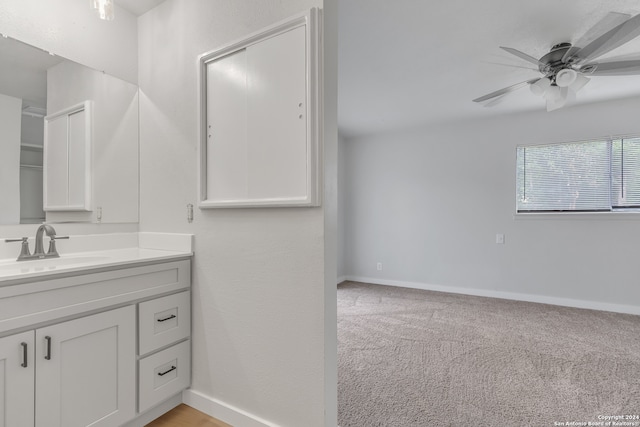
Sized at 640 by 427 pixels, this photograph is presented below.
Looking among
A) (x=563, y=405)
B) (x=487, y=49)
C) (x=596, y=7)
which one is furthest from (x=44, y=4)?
(x=563, y=405)

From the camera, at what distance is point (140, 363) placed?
1546mm

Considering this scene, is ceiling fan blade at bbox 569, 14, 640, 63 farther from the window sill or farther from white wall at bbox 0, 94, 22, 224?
white wall at bbox 0, 94, 22, 224

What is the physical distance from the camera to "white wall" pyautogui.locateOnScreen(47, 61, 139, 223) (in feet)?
5.83

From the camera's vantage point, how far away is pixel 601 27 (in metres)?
1.68

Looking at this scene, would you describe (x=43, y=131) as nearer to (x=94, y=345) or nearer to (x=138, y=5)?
(x=138, y=5)

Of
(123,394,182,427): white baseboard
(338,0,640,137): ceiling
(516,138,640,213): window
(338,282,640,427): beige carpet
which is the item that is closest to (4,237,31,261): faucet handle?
(123,394,182,427): white baseboard

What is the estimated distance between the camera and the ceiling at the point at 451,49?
1.92m

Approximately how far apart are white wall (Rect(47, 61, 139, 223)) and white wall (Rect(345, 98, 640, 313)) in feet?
11.6

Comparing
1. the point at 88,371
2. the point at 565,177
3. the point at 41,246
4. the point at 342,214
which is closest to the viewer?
the point at 88,371

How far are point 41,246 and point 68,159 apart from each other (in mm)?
528

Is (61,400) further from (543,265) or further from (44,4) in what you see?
(543,265)

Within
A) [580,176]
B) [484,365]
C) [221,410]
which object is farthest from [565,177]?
[221,410]

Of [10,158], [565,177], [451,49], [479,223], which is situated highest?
[451,49]

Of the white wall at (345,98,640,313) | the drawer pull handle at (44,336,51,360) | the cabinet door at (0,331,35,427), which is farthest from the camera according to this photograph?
the white wall at (345,98,640,313)
